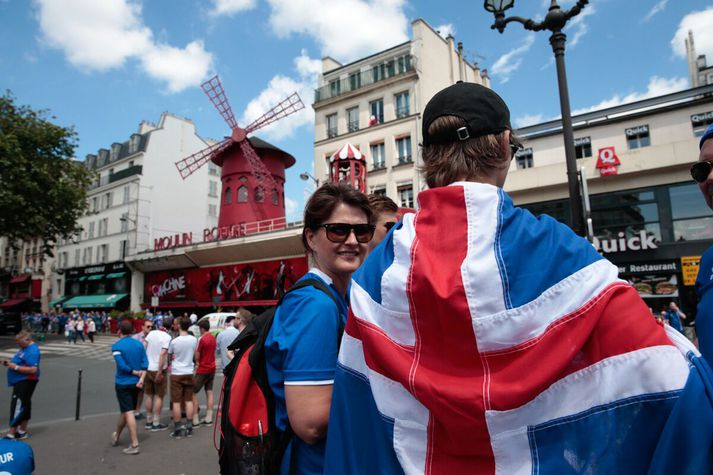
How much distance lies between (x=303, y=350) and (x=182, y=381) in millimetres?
6186

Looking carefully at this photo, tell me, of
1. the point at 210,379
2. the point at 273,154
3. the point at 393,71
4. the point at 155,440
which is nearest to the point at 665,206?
the point at 393,71

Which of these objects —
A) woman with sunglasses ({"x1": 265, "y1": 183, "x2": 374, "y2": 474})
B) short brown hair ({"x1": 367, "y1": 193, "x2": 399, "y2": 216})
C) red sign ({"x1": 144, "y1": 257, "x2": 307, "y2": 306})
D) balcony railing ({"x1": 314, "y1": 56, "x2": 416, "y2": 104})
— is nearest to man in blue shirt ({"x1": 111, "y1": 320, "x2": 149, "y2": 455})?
short brown hair ({"x1": 367, "y1": 193, "x2": 399, "y2": 216})

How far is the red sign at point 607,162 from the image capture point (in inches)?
672

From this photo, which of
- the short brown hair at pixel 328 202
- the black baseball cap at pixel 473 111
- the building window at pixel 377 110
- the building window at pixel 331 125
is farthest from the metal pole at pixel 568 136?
the building window at pixel 331 125

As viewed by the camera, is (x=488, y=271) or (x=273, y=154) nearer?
(x=488, y=271)

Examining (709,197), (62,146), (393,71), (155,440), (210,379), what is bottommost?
(155,440)

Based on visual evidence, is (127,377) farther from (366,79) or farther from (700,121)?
(366,79)

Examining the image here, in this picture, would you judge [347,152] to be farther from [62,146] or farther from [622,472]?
[62,146]

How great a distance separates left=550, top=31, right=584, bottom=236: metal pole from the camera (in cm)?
502

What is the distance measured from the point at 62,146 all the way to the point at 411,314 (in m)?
27.8

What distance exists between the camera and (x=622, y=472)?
0.86 m

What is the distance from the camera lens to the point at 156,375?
7.30 meters

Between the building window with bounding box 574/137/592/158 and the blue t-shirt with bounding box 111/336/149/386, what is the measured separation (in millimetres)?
18129

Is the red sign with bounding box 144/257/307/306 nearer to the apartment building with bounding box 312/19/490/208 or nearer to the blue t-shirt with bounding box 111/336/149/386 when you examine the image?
the apartment building with bounding box 312/19/490/208
